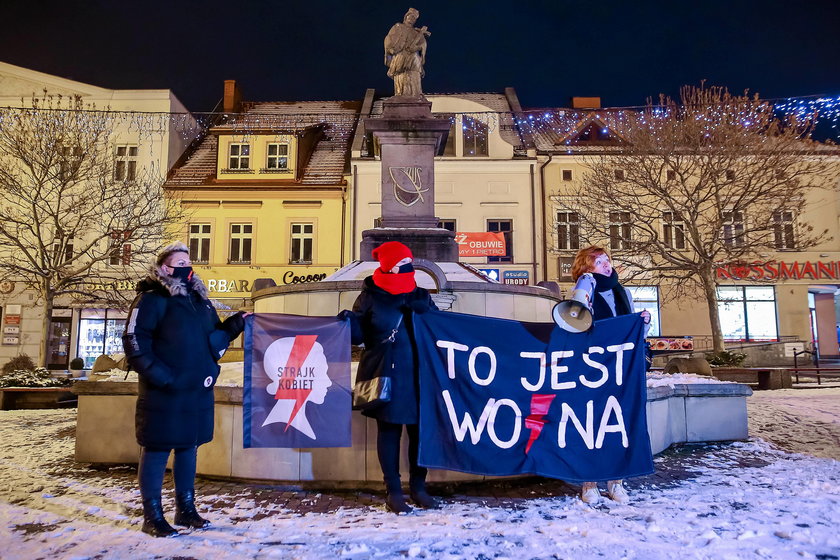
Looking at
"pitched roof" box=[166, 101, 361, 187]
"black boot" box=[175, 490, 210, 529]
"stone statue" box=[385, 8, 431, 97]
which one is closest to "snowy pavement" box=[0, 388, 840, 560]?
"black boot" box=[175, 490, 210, 529]

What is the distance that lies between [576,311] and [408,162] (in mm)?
7230

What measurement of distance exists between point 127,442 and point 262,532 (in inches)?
117

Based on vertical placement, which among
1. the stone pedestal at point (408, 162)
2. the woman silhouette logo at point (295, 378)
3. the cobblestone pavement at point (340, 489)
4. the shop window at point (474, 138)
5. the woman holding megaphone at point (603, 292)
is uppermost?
the shop window at point (474, 138)

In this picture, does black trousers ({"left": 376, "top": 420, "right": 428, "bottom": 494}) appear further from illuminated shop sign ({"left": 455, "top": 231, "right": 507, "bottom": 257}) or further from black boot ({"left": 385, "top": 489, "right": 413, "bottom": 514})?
illuminated shop sign ({"left": 455, "top": 231, "right": 507, "bottom": 257})

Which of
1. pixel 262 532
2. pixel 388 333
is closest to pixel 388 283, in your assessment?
pixel 388 333

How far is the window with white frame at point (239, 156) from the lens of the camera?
2795 centimetres

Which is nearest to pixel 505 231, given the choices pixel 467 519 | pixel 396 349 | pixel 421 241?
pixel 421 241

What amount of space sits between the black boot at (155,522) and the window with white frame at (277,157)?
2552 centimetres

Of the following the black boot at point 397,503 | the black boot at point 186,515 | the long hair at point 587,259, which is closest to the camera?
the black boot at point 186,515

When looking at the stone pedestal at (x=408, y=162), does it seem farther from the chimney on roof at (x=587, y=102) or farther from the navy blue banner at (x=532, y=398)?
the chimney on roof at (x=587, y=102)

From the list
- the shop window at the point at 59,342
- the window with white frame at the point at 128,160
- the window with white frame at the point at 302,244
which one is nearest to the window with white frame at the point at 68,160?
the window with white frame at the point at 128,160

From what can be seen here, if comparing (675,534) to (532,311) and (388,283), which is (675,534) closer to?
(388,283)

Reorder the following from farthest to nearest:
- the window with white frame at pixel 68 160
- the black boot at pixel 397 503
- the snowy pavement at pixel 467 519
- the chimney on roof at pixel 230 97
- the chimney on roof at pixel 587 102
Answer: the chimney on roof at pixel 587 102 < the chimney on roof at pixel 230 97 < the window with white frame at pixel 68 160 < the black boot at pixel 397 503 < the snowy pavement at pixel 467 519

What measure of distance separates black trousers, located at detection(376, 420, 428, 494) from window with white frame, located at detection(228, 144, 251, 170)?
2561 centimetres
